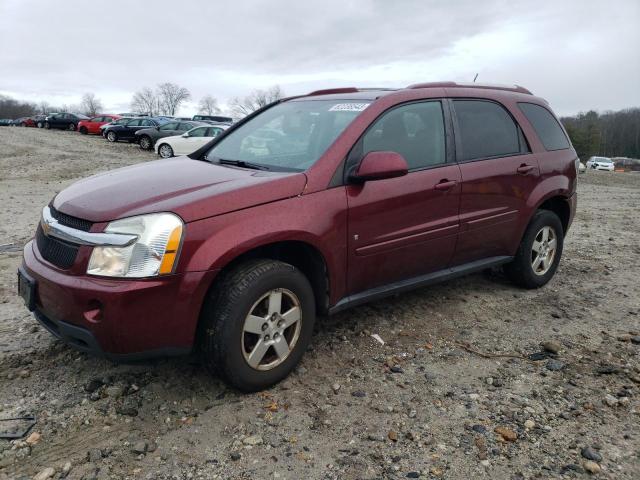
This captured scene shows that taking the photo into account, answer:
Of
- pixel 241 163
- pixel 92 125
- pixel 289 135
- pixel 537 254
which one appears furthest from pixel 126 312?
pixel 92 125

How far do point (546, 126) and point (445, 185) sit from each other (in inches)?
69.1

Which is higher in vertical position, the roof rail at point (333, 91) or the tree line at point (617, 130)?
the tree line at point (617, 130)

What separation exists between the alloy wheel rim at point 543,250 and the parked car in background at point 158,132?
20.1 m

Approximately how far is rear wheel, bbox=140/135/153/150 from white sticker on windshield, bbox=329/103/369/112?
66.9 feet

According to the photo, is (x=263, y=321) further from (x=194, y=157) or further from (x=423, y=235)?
(x=194, y=157)

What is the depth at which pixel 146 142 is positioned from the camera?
73.9 feet

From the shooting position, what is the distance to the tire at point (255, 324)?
8.91ft

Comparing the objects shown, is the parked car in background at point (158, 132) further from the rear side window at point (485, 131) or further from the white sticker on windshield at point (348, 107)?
the white sticker on windshield at point (348, 107)

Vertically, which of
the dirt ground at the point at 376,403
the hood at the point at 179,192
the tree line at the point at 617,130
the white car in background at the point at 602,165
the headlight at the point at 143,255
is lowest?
the dirt ground at the point at 376,403

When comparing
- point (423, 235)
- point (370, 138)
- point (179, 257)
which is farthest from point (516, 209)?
point (179, 257)

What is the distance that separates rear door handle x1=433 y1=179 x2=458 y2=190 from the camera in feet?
12.1

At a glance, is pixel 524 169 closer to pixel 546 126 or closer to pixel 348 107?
pixel 546 126

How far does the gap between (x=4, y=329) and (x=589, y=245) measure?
→ 259 inches

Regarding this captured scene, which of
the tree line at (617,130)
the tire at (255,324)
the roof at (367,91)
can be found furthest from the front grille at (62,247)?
the tree line at (617,130)
